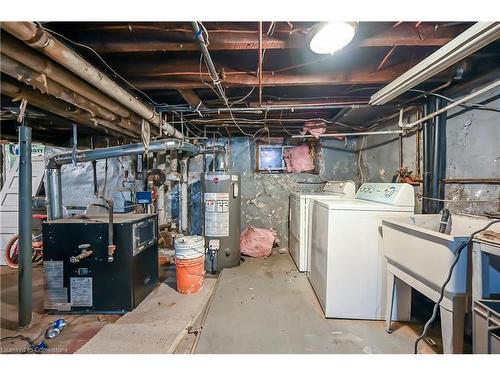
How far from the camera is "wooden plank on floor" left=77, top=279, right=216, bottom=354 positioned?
1.56 meters

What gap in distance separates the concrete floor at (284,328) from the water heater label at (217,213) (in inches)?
29.2

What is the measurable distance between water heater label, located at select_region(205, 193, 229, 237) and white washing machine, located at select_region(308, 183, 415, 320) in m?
1.53

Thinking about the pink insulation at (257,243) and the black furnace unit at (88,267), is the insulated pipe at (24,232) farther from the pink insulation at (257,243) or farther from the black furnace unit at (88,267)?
the pink insulation at (257,243)

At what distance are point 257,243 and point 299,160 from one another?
1.64 meters

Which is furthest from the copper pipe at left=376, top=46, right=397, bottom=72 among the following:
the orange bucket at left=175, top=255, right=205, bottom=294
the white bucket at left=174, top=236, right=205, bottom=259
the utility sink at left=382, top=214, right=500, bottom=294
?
the orange bucket at left=175, top=255, right=205, bottom=294

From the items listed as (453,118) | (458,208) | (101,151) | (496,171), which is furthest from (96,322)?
(453,118)

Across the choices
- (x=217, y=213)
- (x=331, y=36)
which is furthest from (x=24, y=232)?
(x=331, y=36)

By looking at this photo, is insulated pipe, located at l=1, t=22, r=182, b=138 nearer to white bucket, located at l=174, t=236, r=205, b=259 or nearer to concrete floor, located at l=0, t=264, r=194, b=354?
white bucket, located at l=174, t=236, r=205, b=259

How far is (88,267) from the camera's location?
1990 millimetres

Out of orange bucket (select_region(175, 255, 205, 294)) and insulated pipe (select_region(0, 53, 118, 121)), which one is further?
orange bucket (select_region(175, 255, 205, 294))

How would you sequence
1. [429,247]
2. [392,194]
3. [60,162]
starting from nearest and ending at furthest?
[429,247]
[392,194]
[60,162]

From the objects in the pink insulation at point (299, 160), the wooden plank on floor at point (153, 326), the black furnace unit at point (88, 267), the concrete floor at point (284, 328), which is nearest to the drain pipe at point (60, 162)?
the black furnace unit at point (88, 267)

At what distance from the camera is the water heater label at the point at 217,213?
302 centimetres

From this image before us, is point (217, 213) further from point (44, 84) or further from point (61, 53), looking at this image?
point (61, 53)
